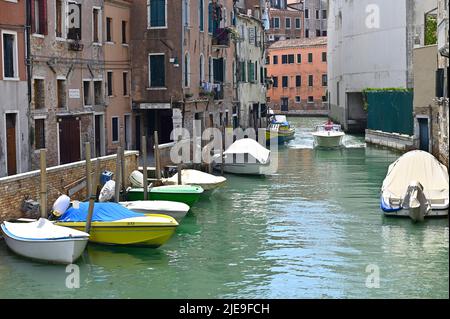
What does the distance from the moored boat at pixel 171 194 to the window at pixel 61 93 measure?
4754 mm

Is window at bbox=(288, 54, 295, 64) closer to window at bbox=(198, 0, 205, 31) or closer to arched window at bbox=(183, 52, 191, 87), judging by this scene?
window at bbox=(198, 0, 205, 31)

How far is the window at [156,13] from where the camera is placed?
87.9 ft

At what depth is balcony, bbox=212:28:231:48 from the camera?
3162 centimetres

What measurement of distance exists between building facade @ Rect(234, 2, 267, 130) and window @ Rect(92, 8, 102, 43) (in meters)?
12.8

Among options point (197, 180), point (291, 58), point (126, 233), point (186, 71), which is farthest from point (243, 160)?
point (291, 58)

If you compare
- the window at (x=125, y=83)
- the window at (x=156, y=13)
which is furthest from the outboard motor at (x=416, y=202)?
the window at (x=125, y=83)

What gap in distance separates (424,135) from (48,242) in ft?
64.4

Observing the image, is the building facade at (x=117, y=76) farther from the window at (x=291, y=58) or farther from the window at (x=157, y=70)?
the window at (x=291, y=58)

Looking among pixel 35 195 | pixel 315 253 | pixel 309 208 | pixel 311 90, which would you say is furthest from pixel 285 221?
pixel 311 90

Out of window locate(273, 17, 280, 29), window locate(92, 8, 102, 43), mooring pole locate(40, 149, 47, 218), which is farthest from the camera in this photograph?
window locate(273, 17, 280, 29)

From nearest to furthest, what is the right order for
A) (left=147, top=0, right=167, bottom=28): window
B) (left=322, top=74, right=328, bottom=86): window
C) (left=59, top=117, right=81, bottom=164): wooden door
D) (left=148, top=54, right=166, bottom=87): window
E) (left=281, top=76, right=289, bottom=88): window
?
(left=59, top=117, right=81, bottom=164): wooden door
(left=147, top=0, right=167, bottom=28): window
(left=148, top=54, right=166, bottom=87): window
(left=322, top=74, right=328, bottom=86): window
(left=281, top=76, right=289, bottom=88): window

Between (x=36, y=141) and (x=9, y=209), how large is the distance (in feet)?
21.6

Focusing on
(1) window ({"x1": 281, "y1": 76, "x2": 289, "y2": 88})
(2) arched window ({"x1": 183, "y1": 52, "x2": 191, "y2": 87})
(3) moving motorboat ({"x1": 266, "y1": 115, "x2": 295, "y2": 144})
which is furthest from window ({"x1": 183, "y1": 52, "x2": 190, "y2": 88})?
(1) window ({"x1": 281, "y1": 76, "x2": 289, "y2": 88})
